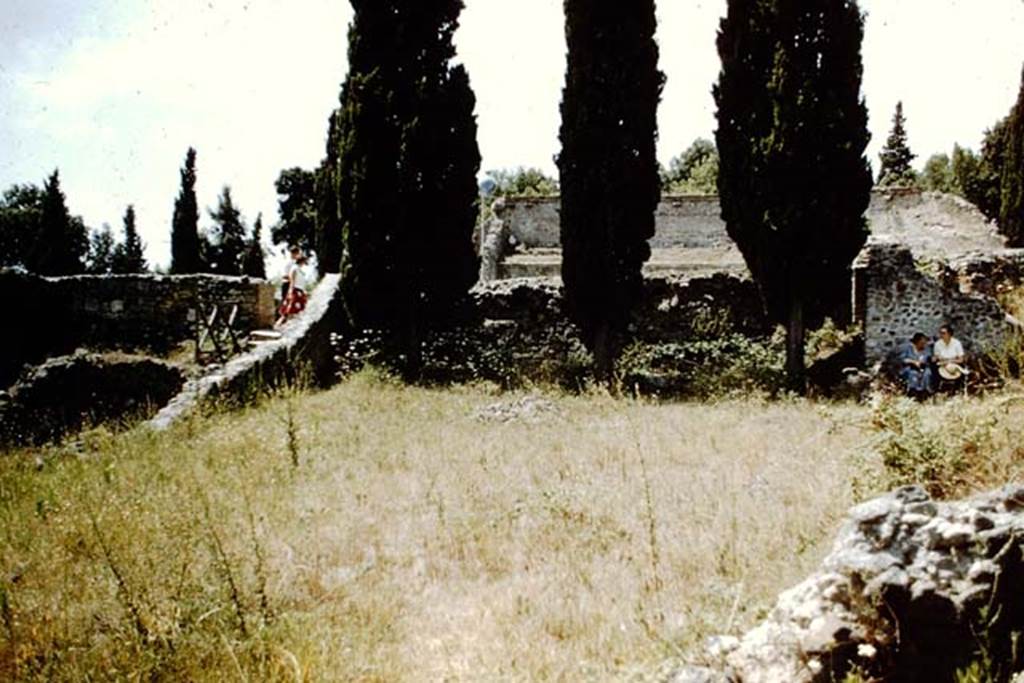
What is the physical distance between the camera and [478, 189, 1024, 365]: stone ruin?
41.4 feet

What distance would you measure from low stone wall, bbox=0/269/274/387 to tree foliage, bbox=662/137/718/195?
Result: 3650 centimetres

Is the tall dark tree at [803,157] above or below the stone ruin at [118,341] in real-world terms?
above

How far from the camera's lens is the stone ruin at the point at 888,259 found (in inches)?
497

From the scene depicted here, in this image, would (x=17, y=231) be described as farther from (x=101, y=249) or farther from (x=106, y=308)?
(x=106, y=308)

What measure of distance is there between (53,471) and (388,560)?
4.28m

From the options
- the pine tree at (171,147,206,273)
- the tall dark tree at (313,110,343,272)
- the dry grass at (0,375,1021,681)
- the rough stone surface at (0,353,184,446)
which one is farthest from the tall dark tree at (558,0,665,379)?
the pine tree at (171,147,206,273)

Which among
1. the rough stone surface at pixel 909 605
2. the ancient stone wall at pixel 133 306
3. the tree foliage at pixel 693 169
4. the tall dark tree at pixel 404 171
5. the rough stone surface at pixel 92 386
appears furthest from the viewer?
the tree foliage at pixel 693 169

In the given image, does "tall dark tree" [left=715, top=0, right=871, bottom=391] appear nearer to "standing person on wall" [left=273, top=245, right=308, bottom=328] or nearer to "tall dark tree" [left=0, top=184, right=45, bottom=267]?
"standing person on wall" [left=273, top=245, right=308, bottom=328]

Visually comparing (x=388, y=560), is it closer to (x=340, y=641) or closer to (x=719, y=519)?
(x=340, y=641)

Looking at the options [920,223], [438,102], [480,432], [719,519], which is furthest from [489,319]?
[920,223]

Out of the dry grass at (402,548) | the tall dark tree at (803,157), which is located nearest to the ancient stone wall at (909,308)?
the tall dark tree at (803,157)

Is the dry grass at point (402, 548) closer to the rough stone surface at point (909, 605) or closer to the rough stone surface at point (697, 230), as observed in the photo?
the rough stone surface at point (909, 605)

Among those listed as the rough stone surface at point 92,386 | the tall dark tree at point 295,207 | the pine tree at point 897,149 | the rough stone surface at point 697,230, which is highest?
the pine tree at point 897,149

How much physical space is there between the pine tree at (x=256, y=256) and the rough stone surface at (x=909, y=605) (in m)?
42.7
